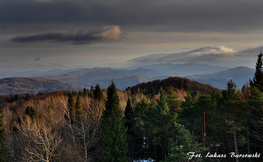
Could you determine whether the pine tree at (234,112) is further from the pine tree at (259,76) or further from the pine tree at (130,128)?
the pine tree at (130,128)

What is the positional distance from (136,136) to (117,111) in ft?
48.8

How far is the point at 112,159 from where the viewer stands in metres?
26.6

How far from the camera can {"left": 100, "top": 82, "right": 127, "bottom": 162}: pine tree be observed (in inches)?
1061

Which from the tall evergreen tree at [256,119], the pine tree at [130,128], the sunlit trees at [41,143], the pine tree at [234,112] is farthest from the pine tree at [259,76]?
the sunlit trees at [41,143]

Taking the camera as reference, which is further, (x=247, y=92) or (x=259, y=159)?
(x=247, y=92)

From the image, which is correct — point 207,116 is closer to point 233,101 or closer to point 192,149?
point 233,101

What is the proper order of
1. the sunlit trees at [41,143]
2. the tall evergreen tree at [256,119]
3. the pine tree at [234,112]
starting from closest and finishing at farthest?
A: the sunlit trees at [41,143]
the pine tree at [234,112]
the tall evergreen tree at [256,119]

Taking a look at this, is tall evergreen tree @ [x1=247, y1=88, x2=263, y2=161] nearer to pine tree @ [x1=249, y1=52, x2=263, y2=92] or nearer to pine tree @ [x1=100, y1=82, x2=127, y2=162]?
pine tree @ [x1=249, y1=52, x2=263, y2=92]

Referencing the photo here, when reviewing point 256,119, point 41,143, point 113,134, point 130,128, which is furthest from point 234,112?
point 41,143

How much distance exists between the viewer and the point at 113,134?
27.2m

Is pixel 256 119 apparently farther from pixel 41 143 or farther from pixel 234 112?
pixel 41 143

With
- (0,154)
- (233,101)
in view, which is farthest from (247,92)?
(0,154)

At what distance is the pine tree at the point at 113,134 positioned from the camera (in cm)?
2695

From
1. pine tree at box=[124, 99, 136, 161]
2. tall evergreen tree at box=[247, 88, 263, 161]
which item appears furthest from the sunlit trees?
tall evergreen tree at box=[247, 88, 263, 161]
